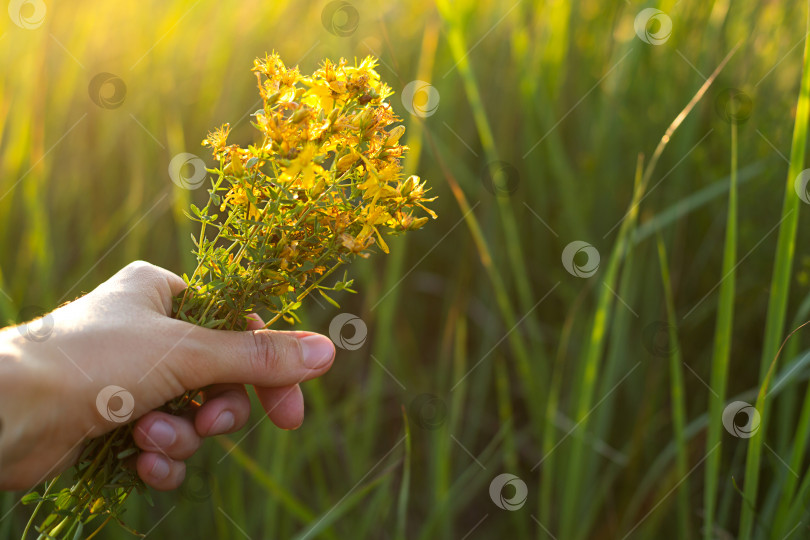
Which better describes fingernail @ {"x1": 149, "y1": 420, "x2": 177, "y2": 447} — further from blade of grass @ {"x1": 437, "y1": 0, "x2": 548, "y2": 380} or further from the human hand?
blade of grass @ {"x1": 437, "y1": 0, "x2": 548, "y2": 380}

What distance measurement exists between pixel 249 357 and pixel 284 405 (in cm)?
18

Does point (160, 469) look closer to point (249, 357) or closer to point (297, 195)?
point (249, 357)

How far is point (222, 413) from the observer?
804mm

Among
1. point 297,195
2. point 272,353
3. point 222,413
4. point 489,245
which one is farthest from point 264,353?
point 489,245

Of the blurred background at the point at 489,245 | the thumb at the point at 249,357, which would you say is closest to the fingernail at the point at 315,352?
the thumb at the point at 249,357

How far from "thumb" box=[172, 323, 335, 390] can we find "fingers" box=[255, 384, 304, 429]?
3.6 inches

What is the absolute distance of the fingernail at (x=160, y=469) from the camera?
2.35 feet

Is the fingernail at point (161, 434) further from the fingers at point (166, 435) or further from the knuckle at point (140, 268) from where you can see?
the knuckle at point (140, 268)

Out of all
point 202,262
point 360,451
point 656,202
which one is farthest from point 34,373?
point 656,202

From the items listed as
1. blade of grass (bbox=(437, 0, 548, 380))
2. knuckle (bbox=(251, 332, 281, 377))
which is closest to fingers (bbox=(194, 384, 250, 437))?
knuckle (bbox=(251, 332, 281, 377))

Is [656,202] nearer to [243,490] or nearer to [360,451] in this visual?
[360,451]

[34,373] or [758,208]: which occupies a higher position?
[758,208]

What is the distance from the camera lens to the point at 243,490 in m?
1.30

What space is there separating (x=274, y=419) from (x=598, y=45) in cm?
134
